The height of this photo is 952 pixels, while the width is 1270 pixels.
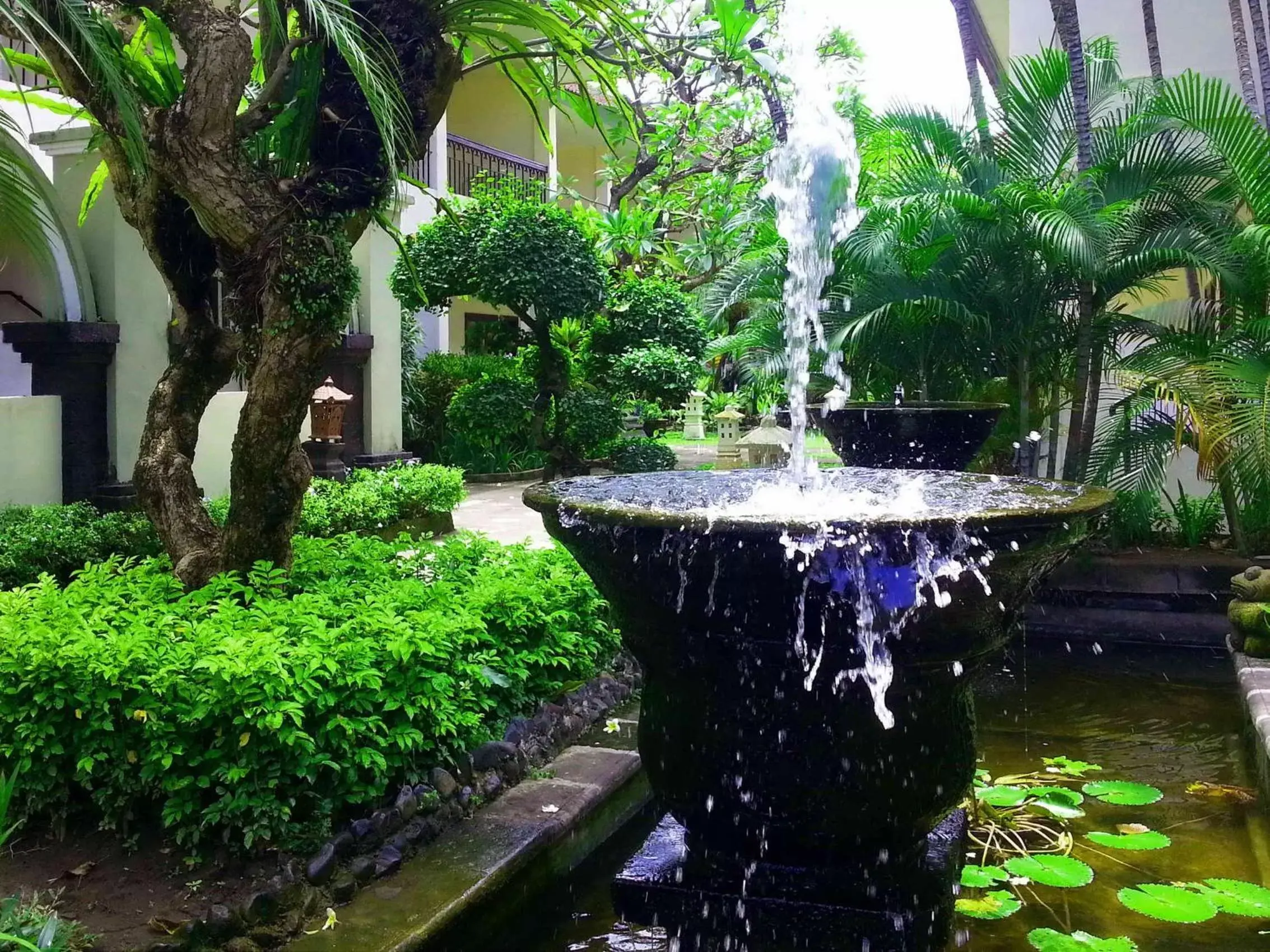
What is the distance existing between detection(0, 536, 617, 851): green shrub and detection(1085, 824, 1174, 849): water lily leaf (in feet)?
6.26

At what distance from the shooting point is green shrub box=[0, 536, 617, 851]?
2.89 metres

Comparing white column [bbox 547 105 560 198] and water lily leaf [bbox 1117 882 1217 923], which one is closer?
water lily leaf [bbox 1117 882 1217 923]

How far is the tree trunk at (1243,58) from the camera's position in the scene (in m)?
8.76

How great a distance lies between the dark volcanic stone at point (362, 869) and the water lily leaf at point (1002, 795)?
1981mm

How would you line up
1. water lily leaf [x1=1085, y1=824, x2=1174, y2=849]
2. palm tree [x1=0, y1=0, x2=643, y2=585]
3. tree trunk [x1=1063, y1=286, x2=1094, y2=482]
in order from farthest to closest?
tree trunk [x1=1063, y1=286, x2=1094, y2=482], palm tree [x1=0, y1=0, x2=643, y2=585], water lily leaf [x1=1085, y1=824, x2=1174, y2=849]

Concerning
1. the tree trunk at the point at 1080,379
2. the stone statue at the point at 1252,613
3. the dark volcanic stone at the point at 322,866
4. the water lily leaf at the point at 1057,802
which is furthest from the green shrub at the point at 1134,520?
the dark volcanic stone at the point at 322,866

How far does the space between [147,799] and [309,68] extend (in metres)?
2.60

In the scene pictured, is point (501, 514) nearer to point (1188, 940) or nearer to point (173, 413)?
point (173, 413)

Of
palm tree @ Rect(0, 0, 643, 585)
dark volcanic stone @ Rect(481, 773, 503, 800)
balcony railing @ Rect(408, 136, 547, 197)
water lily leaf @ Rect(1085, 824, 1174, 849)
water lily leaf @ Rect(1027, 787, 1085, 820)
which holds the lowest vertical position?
water lily leaf @ Rect(1085, 824, 1174, 849)

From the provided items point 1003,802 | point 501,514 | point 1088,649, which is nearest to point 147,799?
point 1003,802

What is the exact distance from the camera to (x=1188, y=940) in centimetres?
288

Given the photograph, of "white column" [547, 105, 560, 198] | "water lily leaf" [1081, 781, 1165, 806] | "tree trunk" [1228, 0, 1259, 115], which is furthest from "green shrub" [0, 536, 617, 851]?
"white column" [547, 105, 560, 198]

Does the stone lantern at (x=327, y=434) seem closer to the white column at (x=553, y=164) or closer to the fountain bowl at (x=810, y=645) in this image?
the fountain bowl at (x=810, y=645)

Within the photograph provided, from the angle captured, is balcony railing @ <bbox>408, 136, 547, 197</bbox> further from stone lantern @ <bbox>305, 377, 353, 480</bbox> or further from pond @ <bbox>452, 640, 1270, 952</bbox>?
pond @ <bbox>452, 640, 1270, 952</bbox>
